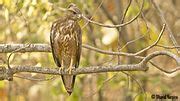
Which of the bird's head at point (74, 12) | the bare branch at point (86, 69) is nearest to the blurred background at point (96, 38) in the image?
the bird's head at point (74, 12)

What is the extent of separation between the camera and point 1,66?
477 centimetres

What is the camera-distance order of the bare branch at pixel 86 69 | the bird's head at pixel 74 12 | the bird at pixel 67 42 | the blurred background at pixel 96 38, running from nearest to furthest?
1. the bare branch at pixel 86 69
2. the bird's head at pixel 74 12
3. the bird at pixel 67 42
4. the blurred background at pixel 96 38

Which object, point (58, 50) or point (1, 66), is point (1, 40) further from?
point (1, 66)

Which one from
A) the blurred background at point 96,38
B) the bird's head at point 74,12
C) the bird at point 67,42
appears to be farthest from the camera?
the blurred background at point 96,38

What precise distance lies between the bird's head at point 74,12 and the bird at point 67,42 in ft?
0.05

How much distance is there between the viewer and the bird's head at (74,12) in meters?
5.08

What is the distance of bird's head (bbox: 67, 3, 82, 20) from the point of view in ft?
16.7

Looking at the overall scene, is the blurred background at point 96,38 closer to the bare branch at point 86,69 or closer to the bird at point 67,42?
the bird at point 67,42

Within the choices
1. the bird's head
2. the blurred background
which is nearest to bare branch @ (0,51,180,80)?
the bird's head

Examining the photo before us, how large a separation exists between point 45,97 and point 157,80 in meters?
3.44

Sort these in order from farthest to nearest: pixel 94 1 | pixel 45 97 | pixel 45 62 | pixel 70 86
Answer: pixel 45 97
pixel 94 1
pixel 45 62
pixel 70 86

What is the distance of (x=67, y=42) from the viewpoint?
18.1 ft

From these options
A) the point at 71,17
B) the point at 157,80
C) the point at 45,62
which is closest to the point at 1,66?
the point at 71,17

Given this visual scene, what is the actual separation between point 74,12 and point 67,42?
468 millimetres
